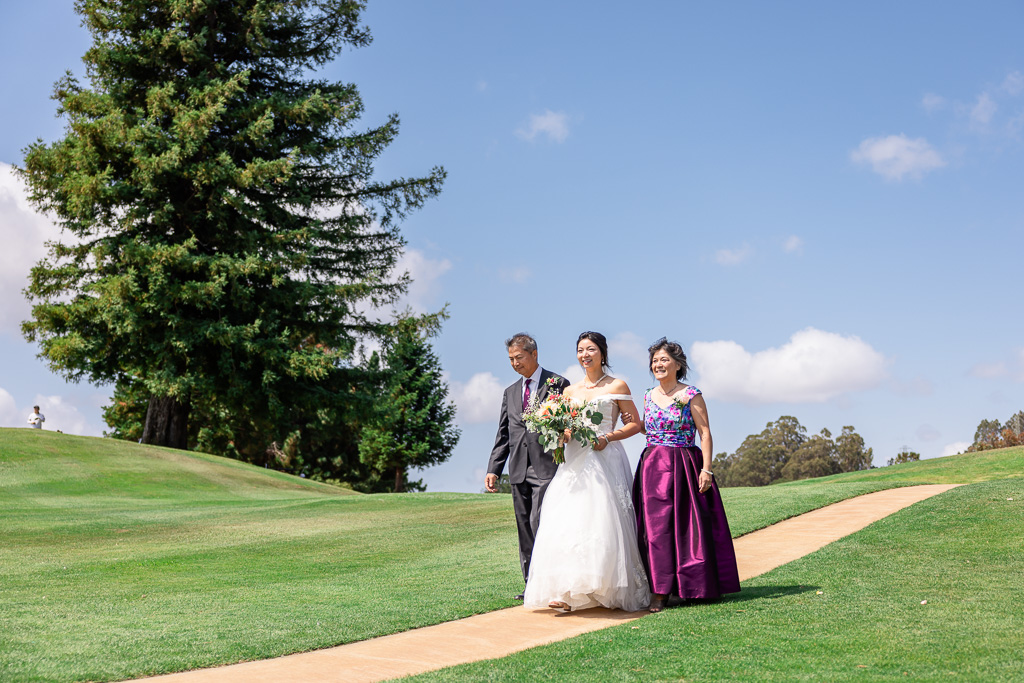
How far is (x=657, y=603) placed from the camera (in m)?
7.58

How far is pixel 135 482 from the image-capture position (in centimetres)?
2381

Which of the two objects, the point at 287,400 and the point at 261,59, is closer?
the point at 287,400

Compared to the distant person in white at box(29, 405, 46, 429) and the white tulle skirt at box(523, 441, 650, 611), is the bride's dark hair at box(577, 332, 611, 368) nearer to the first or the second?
the white tulle skirt at box(523, 441, 650, 611)

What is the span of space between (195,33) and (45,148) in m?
6.76

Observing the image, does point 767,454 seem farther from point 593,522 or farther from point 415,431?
point 593,522

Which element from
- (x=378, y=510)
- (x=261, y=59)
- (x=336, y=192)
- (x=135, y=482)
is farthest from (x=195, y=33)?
(x=378, y=510)

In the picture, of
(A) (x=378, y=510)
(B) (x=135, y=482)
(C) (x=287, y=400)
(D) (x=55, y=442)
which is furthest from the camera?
(C) (x=287, y=400)

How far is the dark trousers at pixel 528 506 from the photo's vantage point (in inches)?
311

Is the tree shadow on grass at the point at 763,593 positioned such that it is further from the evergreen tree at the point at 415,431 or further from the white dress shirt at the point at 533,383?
the evergreen tree at the point at 415,431

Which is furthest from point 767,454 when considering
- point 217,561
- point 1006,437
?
point 217,561

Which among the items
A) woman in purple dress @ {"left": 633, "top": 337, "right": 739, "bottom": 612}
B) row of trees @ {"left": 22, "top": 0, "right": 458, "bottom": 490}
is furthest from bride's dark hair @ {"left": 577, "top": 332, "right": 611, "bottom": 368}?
row of trees @ {"left": 22, "top": 0, "right": 458, "bottom": 490}

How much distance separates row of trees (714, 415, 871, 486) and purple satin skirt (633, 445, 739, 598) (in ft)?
142

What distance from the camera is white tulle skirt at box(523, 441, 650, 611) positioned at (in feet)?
24.0

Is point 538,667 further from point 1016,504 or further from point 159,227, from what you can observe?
point 159,227
